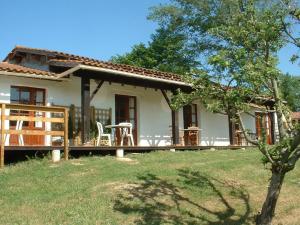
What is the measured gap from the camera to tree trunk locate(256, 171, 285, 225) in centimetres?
857

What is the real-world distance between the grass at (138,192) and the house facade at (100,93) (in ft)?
9.35

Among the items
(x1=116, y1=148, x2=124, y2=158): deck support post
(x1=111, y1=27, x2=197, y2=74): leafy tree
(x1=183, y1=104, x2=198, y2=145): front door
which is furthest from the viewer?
(x1=111, y1=27, x2=197, y2=74): leafy tree

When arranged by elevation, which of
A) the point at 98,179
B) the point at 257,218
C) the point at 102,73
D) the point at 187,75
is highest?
the point at 102,73

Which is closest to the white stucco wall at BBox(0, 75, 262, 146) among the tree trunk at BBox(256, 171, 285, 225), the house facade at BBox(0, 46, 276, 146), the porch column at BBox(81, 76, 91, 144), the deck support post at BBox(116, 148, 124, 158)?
the house facade at BBox(0, 46, 276, 146)

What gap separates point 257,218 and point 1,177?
5.71 metres

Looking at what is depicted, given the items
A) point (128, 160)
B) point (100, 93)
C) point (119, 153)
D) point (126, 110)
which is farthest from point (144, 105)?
point (128, 160)

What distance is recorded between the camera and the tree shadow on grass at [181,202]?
8.99m

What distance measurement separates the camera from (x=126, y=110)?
58.2 ft

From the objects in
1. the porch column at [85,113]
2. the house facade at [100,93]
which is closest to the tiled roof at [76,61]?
the house facade at [100,93]

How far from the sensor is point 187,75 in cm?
914

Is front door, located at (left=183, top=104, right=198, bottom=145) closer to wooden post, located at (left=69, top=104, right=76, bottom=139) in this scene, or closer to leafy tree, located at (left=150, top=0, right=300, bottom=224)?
wooden post, located at (left=69, top=104, right=76, bottom=139)

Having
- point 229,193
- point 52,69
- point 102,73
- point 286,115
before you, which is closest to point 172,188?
point 229,193

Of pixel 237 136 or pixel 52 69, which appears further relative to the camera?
pixel 237 136

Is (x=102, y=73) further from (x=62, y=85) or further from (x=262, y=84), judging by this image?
(x=262, y=84)
